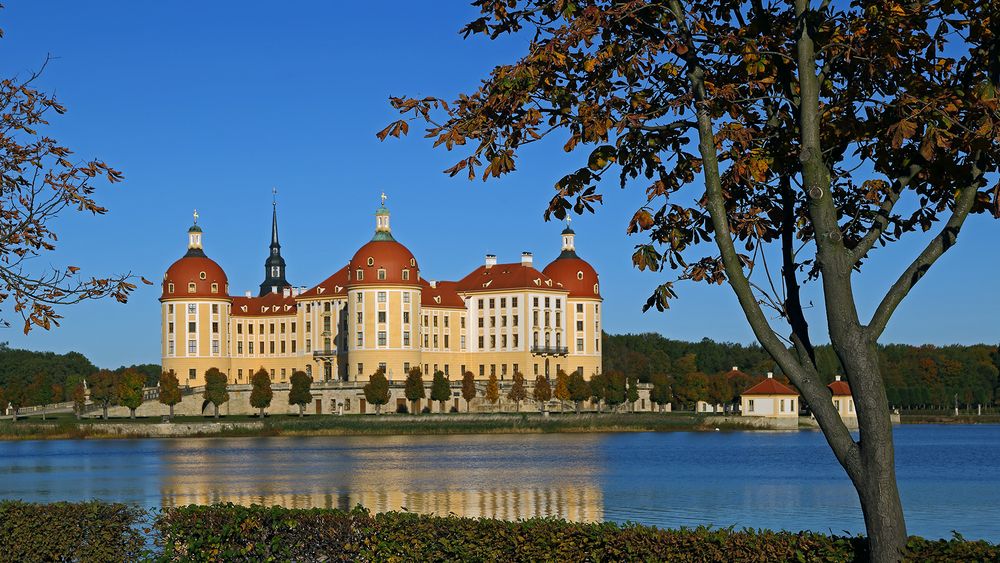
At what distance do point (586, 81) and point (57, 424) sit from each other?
81.1 metres

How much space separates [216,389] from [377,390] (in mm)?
12478

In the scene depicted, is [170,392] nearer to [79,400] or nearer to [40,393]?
[79,400]

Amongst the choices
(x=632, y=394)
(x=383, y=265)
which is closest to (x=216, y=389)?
(x=383, y=265)

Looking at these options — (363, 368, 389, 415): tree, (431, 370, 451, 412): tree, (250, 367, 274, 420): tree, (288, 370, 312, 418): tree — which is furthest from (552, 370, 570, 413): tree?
(250, 367, 274, 420): tree

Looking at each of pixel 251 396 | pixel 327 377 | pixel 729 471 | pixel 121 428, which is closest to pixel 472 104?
pixel 729 471

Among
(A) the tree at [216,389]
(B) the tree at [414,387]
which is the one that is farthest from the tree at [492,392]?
(A) the tree at [216,389]

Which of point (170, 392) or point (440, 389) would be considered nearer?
point (170, 392)

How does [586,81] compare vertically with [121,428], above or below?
above

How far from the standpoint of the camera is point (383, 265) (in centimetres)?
10362

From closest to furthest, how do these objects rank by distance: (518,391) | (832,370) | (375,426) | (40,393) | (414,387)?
(375,426) < (414,387) < (40,393) < (518,391) < (832,370)

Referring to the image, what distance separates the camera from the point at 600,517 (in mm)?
29547

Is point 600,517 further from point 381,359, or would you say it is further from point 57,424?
point 381,359

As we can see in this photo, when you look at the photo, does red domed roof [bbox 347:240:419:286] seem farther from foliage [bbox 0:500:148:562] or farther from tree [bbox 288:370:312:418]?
foliage [bbox 0:500:148:562]

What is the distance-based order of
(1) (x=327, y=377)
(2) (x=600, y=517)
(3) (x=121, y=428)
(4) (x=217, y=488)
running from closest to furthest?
(2) (x=600, y=517), (4) (x=217, y=488), (3) (x=121, y=428), (1) (x=327, y=377)
